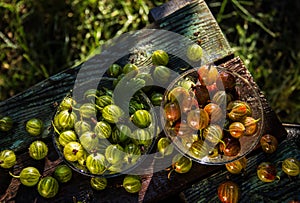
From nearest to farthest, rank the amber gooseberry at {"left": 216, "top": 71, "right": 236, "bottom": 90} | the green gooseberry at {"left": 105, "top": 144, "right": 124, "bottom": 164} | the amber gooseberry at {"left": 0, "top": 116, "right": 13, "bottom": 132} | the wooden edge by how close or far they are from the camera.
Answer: the green gooseberry at {"left": 105, "top": 144, "right": 124, "bottom": 164} → the amber gooseberry at {"left": 216, "top": 71, "right": 236, "bottom": 90} → the amber gooseberry at {"left": 0, "top": 116, "right": 13, "bottom": 132} → the wooden edge

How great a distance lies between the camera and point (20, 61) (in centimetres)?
253

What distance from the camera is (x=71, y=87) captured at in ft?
5.94

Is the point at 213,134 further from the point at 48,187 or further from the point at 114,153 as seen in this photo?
the point at 48,187

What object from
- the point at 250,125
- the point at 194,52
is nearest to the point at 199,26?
the point at 194,52

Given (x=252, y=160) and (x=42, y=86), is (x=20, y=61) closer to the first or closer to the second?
(x=42, y=86)

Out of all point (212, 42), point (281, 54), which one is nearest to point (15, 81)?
Result: point (212, 42)

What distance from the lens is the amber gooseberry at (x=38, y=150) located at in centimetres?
167

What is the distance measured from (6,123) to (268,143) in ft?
3.38

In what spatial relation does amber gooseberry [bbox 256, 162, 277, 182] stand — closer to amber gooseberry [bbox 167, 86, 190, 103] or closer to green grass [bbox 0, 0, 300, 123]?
amber gooseberry [bbox 167, 86, 190, 103]

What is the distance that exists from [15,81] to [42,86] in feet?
2.46

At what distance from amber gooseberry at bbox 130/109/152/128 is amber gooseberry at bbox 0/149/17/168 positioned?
51 centimetres

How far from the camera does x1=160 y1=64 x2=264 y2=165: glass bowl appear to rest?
60.5 inches

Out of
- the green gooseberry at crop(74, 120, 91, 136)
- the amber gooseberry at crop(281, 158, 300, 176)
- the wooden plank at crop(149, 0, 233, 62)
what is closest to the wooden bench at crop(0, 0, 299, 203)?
the wooden plank at crop(149, 0, 233, 62)

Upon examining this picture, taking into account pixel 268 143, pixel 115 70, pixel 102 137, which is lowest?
pixel 268 143
